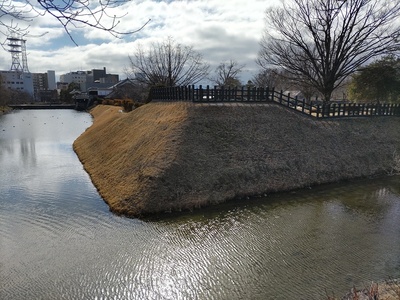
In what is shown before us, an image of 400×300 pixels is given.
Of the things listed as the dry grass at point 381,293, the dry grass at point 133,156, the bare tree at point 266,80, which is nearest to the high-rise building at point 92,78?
the bare tree at point 266,80

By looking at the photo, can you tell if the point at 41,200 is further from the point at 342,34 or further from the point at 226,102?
the point at 342,34

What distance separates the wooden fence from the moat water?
24.6 ft

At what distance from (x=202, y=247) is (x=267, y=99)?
1327 cm

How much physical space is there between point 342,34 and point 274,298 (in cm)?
2399

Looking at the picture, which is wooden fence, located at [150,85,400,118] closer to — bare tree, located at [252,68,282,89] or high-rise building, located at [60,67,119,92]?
bare tree, located at [252,68,282,89]

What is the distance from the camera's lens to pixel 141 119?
67.2 ft

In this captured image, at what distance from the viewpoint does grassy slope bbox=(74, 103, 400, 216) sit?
37.2 feet

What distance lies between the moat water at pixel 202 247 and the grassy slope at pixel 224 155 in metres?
0.92

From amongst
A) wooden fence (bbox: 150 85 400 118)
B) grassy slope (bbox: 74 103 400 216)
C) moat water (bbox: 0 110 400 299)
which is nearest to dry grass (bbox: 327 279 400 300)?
moat water (bbox: 0 110 400 299)

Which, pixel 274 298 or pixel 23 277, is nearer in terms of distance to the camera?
pixel 274 298

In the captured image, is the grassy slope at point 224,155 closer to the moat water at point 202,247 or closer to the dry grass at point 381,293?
the moat water at point 202,247

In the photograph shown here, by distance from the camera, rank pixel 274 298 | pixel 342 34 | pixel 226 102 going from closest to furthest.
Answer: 1. pixel 274 298
2. pixel 226 102
3. pixel 342 34

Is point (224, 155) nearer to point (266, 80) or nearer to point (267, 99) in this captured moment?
point (267, 99)

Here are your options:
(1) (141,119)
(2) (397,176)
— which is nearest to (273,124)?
A: (2) (397,176)
